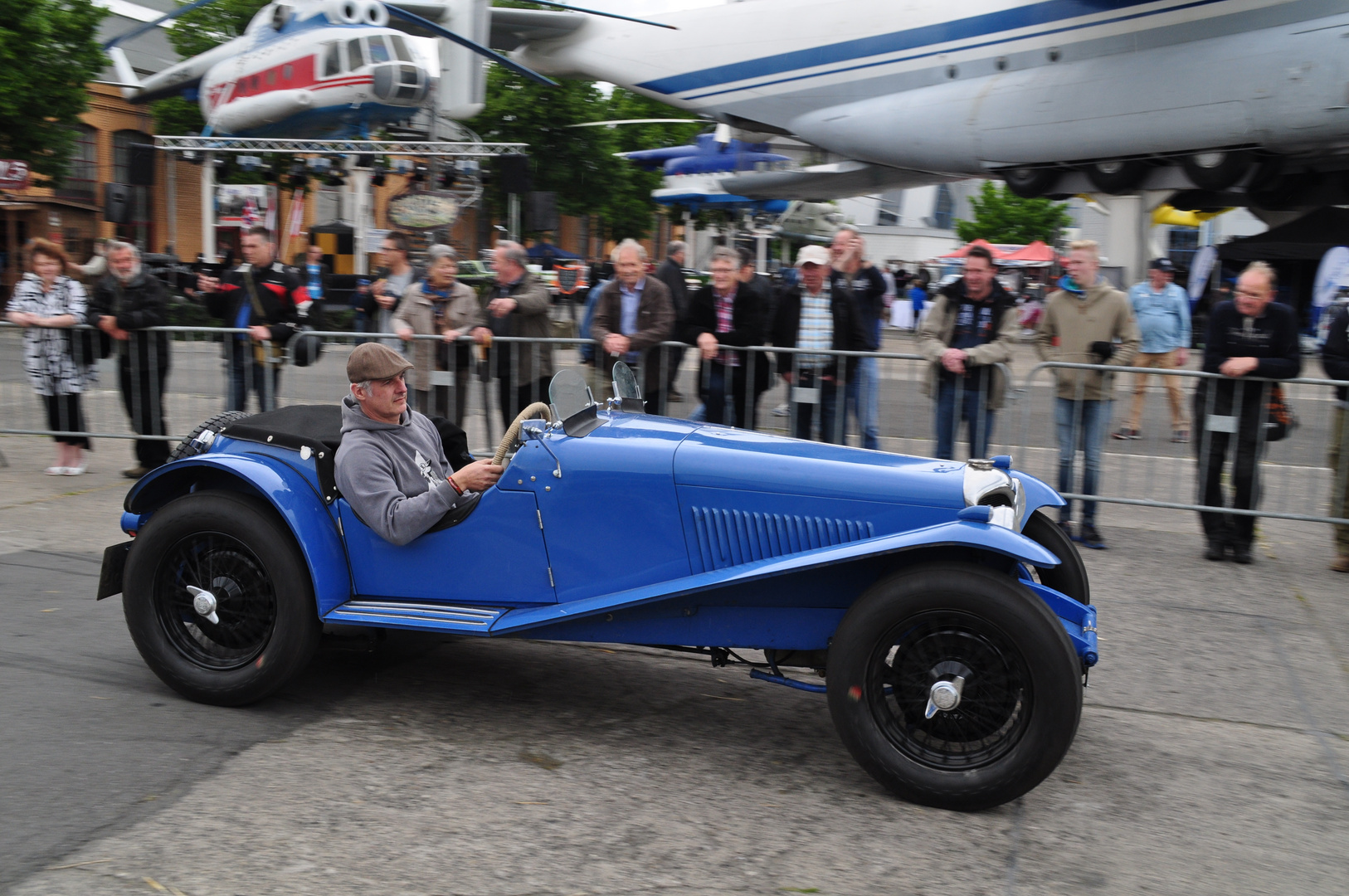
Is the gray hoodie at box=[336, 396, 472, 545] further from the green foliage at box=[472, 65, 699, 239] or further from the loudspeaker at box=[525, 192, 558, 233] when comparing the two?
the green foliage at box=[472, 65, 699, 239]

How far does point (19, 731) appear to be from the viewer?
3793 mm

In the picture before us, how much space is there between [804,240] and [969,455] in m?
31.1

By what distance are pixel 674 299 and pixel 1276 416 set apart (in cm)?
448

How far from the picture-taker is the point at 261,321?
8.48 meters

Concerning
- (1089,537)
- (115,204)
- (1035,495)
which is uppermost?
(115,204)

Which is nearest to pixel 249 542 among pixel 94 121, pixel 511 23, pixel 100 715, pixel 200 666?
pixel 200 666

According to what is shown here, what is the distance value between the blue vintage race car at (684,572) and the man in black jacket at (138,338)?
439cm

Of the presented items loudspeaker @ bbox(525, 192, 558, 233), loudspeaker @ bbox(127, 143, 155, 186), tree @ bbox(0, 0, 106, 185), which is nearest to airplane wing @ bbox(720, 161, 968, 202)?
loudspeaker @ bbox(525, 192, 558, 233)

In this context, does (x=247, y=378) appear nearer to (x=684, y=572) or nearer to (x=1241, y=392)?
(x=684, y=572)

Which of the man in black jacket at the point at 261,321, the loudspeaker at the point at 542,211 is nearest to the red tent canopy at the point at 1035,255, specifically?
the loudspeaker at the point at 542,211

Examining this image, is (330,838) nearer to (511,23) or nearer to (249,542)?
(249,542)

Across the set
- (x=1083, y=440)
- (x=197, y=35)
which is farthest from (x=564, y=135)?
(x=1083, y=440)

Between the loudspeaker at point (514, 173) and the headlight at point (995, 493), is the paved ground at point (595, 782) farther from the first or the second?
the loudspeaker at point (514, 173)

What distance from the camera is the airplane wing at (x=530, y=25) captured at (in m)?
19.1
